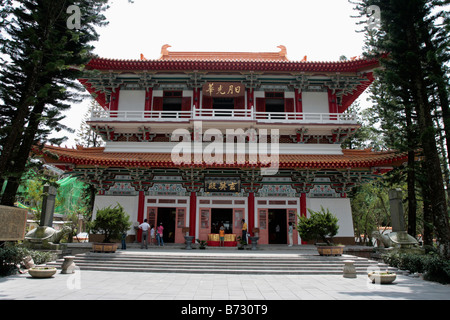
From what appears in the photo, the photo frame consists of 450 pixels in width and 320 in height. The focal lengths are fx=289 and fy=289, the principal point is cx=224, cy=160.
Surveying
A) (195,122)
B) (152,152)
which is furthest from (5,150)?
(195,122)

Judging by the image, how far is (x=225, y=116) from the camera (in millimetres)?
17734

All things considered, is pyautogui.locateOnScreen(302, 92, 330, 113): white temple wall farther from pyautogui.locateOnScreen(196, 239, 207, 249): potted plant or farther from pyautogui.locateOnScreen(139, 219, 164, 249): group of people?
pyautogui.locateOnScreen(139, 219, 164, 249): group of people

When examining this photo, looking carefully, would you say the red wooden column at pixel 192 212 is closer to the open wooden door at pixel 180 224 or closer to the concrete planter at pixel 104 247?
the open wooden door at pixel 180 224

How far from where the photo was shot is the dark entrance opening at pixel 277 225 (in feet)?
54.0

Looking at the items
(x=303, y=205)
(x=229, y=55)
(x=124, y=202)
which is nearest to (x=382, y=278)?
(x=303, y=205)

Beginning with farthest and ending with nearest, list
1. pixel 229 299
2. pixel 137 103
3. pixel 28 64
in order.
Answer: pixel 137 103
pixel 28 64
pixel 229 299

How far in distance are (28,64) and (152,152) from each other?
797 cm

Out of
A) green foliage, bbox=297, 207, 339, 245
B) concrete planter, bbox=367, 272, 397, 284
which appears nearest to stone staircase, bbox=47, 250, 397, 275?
green foliage, bbox=297, 207, 339, 245

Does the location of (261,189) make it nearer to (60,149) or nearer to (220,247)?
(220,247)

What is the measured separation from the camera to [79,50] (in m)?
12.1

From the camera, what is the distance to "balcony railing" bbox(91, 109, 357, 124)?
16.7 meters

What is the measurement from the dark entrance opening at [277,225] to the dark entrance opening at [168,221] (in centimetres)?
551

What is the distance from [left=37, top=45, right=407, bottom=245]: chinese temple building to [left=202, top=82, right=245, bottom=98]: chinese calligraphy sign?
6 centimetres

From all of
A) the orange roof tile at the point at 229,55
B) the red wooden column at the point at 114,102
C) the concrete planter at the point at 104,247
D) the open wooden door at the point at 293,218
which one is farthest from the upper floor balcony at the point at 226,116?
the concrete planter at the point at 104,247
